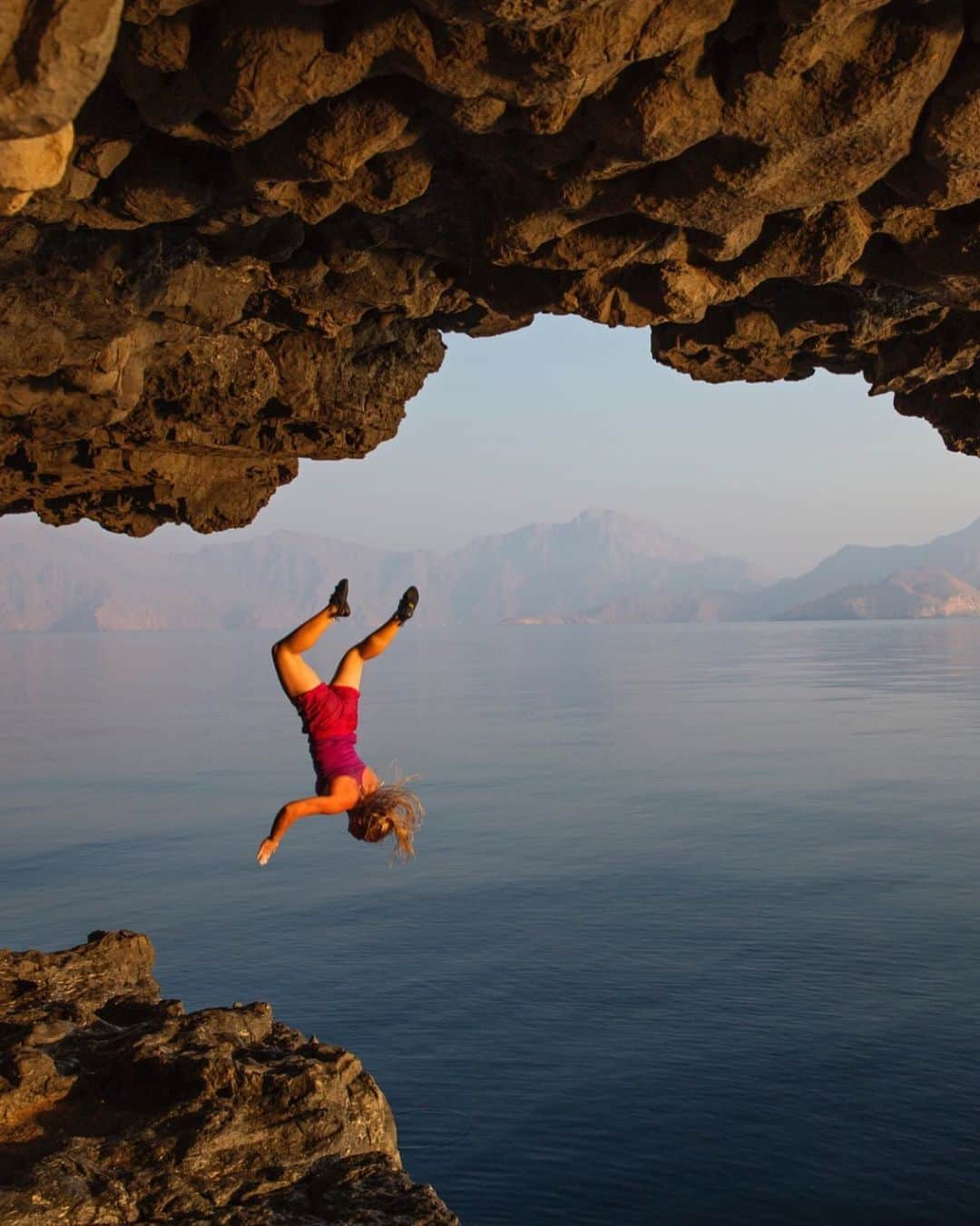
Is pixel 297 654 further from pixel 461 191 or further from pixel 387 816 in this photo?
pixel 461 191

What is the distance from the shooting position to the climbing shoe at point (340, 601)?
10.2 meters

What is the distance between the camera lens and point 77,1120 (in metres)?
8.77

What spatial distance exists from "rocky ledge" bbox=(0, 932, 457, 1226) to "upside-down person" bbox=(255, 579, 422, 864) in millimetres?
1667

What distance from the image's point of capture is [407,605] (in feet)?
34.3

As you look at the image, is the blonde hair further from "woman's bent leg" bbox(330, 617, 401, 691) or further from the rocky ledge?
the rocky ledge

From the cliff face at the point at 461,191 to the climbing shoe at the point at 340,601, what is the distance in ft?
8.39

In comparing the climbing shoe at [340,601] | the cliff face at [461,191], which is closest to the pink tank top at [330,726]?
the climbing shoe at [340,601]

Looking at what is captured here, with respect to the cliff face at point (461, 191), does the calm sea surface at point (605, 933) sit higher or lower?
lower

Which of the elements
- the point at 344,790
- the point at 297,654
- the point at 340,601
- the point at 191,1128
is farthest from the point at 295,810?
the point at 191,1128

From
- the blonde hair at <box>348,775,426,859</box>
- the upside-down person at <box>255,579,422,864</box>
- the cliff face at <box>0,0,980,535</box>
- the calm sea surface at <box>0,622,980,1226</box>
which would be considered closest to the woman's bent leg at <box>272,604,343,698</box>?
the upside-down person at <box>255,579,422,864</box>

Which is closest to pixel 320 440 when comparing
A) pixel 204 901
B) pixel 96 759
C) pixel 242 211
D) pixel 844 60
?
pixel 242 211

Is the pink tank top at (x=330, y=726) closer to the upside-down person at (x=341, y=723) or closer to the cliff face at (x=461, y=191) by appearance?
the upside-down person at (x=341, y=723)

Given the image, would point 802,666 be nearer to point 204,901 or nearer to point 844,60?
point 204,901

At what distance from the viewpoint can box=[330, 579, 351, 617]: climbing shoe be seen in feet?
33.6
